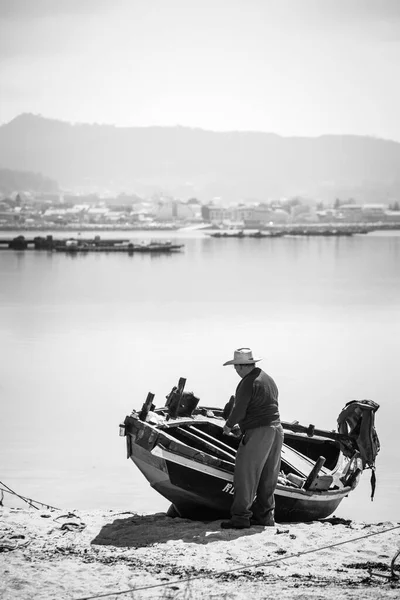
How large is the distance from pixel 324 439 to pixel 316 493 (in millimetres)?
1341

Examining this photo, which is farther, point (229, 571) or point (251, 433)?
point (251, 433)

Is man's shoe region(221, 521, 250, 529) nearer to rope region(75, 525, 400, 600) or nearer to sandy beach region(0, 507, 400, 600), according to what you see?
sandy beach region(0, 507, 400, 600)

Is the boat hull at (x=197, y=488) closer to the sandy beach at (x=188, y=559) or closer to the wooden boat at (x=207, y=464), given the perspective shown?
the wooden boat at (x=207, y=464)

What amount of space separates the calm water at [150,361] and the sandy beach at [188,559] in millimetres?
2124

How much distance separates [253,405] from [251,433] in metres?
0.24

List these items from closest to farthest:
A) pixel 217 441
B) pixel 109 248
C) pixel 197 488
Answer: pixel 197 488, pixel 217 441, pixel 109 248

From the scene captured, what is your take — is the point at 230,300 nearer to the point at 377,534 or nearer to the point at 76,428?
the point at 76,428

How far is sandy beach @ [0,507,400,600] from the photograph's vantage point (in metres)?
6.07

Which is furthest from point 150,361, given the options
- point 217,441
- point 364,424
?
point 217,441

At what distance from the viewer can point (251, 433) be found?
7.60m

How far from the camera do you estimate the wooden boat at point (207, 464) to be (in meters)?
7.81

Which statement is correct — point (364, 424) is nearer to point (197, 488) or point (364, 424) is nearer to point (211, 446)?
point (211, 446)

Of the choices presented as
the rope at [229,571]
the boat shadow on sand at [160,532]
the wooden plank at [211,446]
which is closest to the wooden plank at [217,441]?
the wooden plank at [211,446]

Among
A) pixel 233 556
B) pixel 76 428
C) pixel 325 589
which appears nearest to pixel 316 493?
pixel 233 556
